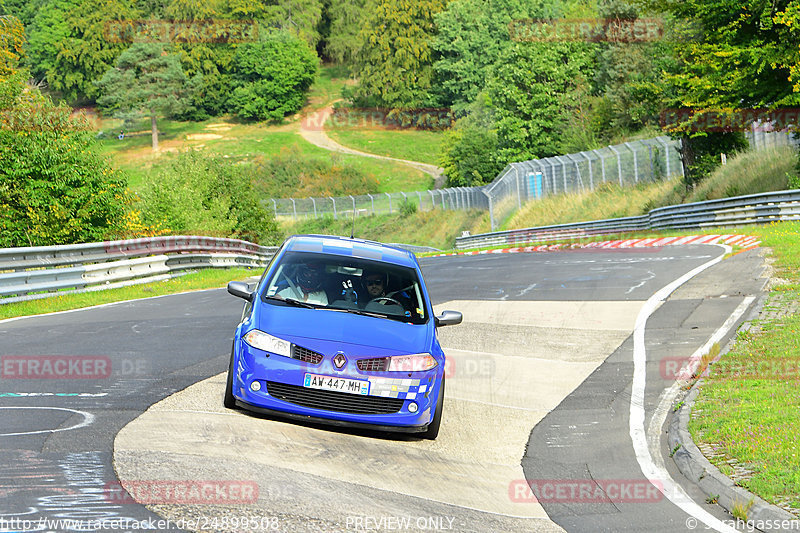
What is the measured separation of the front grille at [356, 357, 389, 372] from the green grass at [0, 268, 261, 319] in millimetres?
10181

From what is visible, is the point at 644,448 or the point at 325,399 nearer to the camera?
the point at 325,399

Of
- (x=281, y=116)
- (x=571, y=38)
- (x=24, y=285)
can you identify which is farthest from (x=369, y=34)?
(x=24, y=285)

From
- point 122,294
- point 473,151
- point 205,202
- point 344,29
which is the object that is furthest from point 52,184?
point 344,29

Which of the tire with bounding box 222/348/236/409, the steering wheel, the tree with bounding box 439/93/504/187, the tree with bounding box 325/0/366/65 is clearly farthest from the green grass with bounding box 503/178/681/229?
the tree with bounding box 325/0/366/65

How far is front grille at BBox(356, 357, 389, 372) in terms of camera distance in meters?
8.11

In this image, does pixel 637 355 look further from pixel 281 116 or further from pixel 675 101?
pixel 281 116

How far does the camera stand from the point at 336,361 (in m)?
8.02

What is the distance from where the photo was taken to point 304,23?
5910 inches

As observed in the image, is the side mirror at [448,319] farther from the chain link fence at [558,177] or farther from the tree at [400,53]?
the tree at [400,53]

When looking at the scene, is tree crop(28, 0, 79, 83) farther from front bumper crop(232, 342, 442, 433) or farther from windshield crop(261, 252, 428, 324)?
front bumper crop(232, 342, 442, 433)

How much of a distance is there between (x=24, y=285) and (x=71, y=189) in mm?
10317

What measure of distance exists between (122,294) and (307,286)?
12352 millimetres

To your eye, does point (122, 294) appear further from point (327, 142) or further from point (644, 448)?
point (327, 142)

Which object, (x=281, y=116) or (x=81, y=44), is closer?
(x=281, y=116)
